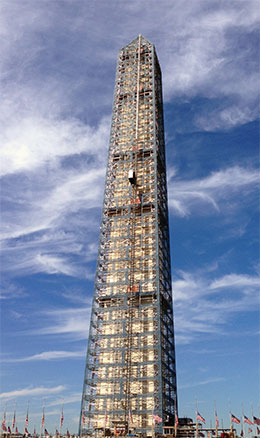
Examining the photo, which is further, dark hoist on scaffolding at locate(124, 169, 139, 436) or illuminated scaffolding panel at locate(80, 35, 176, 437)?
illuminated scaffolding panel at locate(80, 35, 176, 437)

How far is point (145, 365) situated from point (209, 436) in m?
22.7

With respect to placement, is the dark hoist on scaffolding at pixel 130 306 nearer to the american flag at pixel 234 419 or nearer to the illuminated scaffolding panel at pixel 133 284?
the illuminated scaffolding panel at pixel 133 284

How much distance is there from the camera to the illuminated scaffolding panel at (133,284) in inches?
3937

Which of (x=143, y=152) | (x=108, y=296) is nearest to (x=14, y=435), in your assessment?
(x=108, y=296)

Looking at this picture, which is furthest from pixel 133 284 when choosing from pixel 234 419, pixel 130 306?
pixel 234 419

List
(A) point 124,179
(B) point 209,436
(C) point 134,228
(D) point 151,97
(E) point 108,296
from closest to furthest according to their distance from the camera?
(B) point 209,436 < (E) point 108,296 < (C) point 134,228 < (A) point 124,179 < (D) point 151,97

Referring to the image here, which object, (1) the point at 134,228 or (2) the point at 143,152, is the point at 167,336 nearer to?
(1) the point at 134,228

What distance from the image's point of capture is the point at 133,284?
117 metres

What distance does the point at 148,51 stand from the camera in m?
168

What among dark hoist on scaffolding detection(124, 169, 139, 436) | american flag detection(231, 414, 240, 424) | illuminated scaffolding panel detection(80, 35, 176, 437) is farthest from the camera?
illuminated scaffolding panel detection(80, 35, 176, 437)

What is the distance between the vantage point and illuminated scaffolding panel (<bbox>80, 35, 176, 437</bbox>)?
3937 inches

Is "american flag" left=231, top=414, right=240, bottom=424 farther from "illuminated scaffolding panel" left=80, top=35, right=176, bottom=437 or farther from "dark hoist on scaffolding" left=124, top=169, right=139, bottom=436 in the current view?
Answer: "dark hoist on scaffolding" left=124, top=169, right=139, bottom=436

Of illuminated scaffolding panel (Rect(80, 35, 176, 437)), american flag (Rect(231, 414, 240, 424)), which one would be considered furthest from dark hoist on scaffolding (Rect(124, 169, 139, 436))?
american flag (Rect(231, 414, 240, 424))

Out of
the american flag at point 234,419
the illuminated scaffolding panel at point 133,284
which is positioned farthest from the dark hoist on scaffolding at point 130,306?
the american flag at point 234,419
